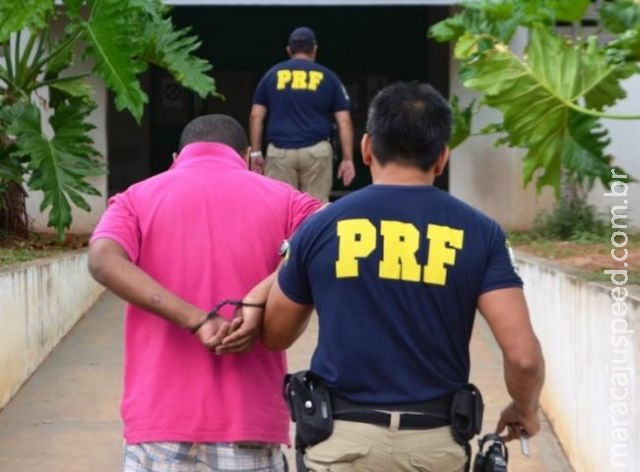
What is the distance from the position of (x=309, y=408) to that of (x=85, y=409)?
4.75 meters

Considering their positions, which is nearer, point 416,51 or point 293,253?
point 293,253

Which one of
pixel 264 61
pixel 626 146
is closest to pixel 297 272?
pixel 626 146

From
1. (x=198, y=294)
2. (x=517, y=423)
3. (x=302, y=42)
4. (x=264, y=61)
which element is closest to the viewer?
(x=517, y=423)

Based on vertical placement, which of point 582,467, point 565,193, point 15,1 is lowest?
point 582,467

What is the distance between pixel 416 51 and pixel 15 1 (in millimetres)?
9063

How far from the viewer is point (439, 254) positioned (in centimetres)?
370

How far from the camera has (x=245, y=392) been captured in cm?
427

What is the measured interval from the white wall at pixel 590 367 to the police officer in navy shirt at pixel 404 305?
2.12m

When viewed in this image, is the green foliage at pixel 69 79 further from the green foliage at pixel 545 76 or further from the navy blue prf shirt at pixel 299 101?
the green foliage at pixel 545 76

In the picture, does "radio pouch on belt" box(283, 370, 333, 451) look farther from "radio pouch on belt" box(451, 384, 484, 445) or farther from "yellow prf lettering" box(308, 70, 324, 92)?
"yellow prf lettering" box(308, 70, 324, 92)

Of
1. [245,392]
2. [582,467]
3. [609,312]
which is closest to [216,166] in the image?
[245,392]

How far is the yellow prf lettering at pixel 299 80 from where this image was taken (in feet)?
35.5

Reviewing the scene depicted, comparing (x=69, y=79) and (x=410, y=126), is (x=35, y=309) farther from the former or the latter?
(x=410, y=126)

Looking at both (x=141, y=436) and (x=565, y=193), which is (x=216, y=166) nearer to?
(x=141, y=436)
